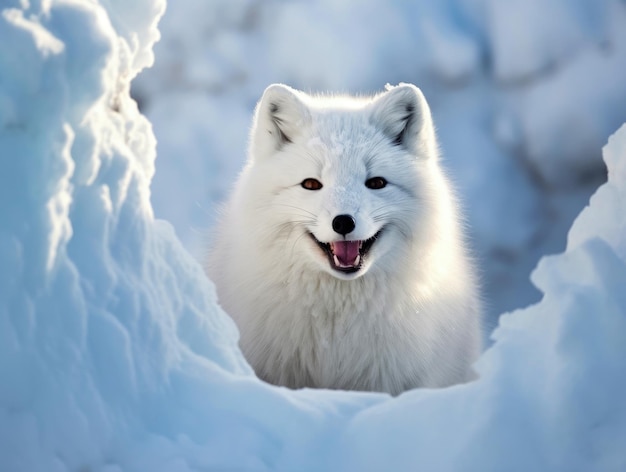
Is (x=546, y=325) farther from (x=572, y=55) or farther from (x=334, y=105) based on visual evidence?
(x=572, y=55)

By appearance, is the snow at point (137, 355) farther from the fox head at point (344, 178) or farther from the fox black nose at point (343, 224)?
the fox head at point (344, 178)

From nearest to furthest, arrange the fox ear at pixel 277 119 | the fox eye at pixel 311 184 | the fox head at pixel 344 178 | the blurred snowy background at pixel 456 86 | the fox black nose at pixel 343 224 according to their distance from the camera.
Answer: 1. the fox black nose at pixel 343 224
2. the fox head at pixel 344 178
3. the fox eye at pixel 311 184
4. the fox ear at pixel 277 119
5. the blurred snowy background at pixel 456 86

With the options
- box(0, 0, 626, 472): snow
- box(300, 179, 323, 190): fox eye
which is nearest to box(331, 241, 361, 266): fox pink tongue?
box(300, 179, 323, 190): fox eye

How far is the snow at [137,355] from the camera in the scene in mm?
2156

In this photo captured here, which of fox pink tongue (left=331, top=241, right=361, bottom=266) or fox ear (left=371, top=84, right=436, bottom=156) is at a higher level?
fox ear (left=371, top=84, right=436, bottom=156)

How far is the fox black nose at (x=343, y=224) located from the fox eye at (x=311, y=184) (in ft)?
1.06

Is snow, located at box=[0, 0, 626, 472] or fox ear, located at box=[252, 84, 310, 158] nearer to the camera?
snow, located at box=[0, 0, 626, 472]

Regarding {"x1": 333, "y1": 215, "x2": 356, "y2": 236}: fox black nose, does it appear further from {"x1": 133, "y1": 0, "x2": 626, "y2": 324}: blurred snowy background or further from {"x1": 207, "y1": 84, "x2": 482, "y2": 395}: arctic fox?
{"x1": 133, "y1": 0, "x2": 626, "y2": 324}: blurred snowy background

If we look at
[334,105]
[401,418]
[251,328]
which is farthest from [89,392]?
[334,105]

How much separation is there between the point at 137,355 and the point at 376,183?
5.85 ft

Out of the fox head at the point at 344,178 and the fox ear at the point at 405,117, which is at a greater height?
the fox ear at the point at 405,117

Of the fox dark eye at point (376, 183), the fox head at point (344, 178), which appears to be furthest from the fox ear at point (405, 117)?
the fox dark eye at point (376, 183)

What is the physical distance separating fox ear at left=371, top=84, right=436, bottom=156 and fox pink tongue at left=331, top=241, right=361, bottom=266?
694 millimetres

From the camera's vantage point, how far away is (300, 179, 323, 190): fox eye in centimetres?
382
